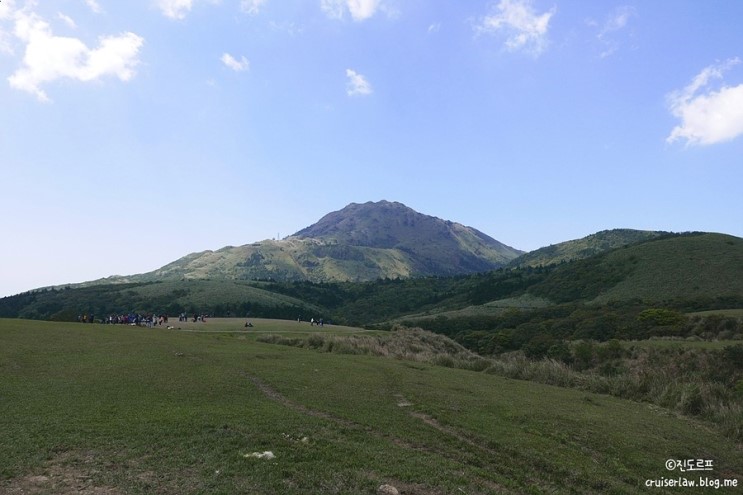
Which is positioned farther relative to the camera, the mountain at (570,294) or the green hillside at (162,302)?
the green hillside at (162,302)

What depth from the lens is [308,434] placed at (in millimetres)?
15117

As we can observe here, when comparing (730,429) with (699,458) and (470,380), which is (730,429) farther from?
(470,380)

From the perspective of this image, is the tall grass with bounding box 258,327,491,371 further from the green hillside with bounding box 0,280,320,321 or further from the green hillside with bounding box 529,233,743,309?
the green hillside with bounding box 0,280,320,321

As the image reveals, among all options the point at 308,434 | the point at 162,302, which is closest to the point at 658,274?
the point at 308,434

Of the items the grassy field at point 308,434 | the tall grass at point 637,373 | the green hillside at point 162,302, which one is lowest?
the tall grass at point 637,373

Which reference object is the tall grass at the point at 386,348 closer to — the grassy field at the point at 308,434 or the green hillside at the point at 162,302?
the grassy field at the point at 308,434

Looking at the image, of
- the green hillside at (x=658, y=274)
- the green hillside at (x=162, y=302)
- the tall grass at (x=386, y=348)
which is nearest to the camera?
the tall grass at (x=386, y=348)

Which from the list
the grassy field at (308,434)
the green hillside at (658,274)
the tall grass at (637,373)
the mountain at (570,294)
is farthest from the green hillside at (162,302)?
the grassy field at (308,434)

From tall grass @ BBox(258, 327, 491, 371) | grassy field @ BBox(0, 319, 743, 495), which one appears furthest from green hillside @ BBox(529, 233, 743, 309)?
grassy field @ BBox(0, 319, 743, 495)

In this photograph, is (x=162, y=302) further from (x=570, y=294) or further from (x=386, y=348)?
(x=570, y=294)

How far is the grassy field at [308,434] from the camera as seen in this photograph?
37.8 feet

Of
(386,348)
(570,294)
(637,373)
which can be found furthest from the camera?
(570,294)

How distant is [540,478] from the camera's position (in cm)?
1310

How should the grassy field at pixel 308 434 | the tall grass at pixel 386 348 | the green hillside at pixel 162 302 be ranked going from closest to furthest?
the grassy field at pixel 308 434, the tall grass at pixel 386 348, the green hillside at pixel 162 302
